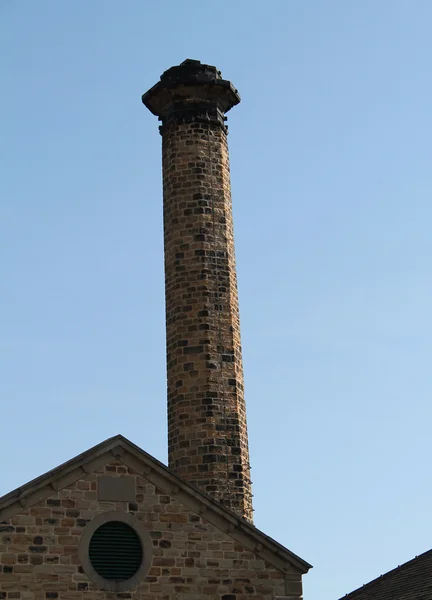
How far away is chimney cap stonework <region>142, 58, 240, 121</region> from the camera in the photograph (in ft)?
96.9

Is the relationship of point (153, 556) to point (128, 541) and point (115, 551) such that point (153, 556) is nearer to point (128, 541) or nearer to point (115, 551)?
point (128, 541)

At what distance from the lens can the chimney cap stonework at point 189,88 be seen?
2953cm

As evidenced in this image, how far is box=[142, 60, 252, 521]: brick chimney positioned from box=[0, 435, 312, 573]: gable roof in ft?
16.8

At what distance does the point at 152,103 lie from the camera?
30078 millimetres

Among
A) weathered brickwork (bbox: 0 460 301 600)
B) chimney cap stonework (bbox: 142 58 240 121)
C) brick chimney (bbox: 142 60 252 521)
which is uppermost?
chimney cap stonework (bbox: 142 58 240 121)

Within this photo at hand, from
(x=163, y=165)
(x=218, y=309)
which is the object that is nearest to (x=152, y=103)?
(x=163, y=165)

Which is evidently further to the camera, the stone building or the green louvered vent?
the green louvered vent

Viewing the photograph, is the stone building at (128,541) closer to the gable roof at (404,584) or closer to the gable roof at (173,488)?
the gable roof at (173,488)

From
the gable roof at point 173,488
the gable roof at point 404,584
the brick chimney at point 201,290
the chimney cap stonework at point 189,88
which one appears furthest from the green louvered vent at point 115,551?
the chimney cap stonework at point 189,88

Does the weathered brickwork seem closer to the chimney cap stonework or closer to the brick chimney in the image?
the brick chimney

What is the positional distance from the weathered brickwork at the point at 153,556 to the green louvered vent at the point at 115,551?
26 centimetres

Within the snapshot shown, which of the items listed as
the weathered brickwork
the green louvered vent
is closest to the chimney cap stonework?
the weathered brickwork

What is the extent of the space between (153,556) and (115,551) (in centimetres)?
68

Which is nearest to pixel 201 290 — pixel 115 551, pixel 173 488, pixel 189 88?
pixel 189 88
